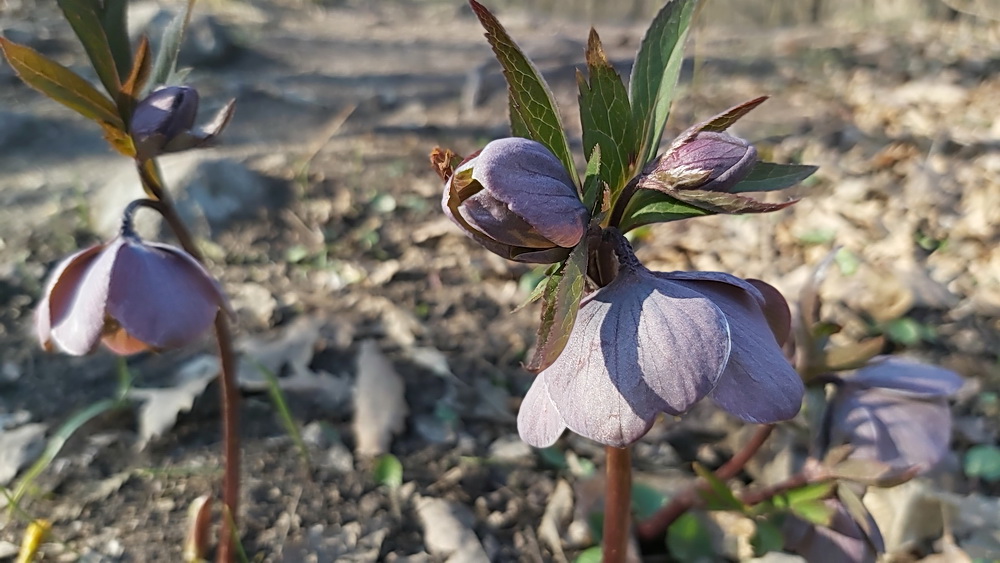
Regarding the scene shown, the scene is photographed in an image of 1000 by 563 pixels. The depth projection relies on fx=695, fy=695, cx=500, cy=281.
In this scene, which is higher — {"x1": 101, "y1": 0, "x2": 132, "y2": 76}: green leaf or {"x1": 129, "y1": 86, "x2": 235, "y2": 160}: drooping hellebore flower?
{"x1": 101, "y1": 0, "x2": 132, "y2": 76}: green leaf

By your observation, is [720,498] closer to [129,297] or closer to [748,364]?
[748,364]

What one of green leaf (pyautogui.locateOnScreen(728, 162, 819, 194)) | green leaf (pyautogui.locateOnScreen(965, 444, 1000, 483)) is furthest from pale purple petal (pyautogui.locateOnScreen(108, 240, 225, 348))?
Result: green leaf (pyautogui.locateOnScreen(965, 444, 1000, 483))

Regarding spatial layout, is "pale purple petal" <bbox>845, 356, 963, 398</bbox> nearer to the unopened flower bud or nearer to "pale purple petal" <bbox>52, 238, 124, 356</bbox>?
the unopened flower bud

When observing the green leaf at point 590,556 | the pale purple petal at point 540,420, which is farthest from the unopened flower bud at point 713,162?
the green leaf at point 590,556

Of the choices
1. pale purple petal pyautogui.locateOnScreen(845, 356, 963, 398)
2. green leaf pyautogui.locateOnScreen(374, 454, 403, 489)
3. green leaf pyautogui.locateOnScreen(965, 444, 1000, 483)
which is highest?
pale purple petal pyautogui.locateOnScreen(845, 356, 963, 398)

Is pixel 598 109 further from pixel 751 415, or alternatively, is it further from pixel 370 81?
pixel 370 81

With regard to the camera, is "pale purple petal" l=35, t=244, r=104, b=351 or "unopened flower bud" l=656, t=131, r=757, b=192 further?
"pale purple petal" l=35, t=244, r=104, b=351

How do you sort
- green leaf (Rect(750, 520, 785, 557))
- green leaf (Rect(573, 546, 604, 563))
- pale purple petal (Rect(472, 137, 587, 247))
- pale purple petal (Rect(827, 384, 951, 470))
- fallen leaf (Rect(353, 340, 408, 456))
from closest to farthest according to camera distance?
pale purple petal (Rect(472, 137, 587, 247)), pale purple petal (Rect(827, 384, 951, 470)), green leaf (Rect(750, 520, 785, 557)), green leaf (Rect(573, 546, 604, 563)), fallen leaf (Rect(353, 340, 408, 456))
